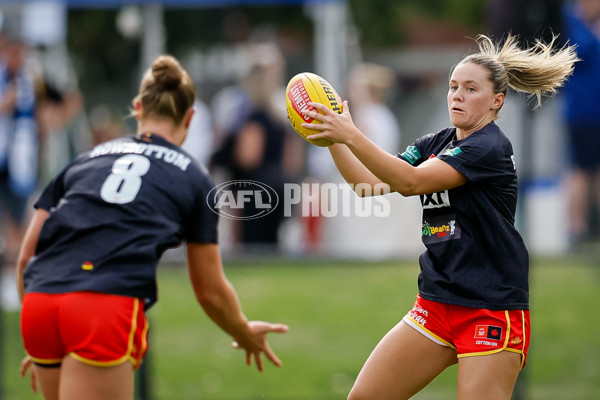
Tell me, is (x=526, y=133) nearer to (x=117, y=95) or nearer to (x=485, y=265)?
(x=485, y=265)

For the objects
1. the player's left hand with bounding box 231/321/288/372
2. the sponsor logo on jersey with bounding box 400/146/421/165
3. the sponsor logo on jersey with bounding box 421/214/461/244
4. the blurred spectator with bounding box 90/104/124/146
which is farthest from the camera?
the blurred spectator with bounding box 90/104/124/146

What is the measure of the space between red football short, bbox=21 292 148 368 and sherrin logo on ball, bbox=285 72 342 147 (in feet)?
3.28

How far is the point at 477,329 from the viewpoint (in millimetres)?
3807

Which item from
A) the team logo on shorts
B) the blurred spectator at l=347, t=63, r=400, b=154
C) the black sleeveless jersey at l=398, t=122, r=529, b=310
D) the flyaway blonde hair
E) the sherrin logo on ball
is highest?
the blurred spectator at l=347, t=63, r=400, b=154

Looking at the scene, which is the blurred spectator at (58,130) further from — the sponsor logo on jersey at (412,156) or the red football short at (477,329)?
the red football short at (477,329)

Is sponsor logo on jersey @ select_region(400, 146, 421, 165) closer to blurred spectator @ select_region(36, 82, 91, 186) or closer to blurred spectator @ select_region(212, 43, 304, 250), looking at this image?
blurred spectator @ select_region(212, 43, 304, 250)

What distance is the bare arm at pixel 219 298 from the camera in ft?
13.6

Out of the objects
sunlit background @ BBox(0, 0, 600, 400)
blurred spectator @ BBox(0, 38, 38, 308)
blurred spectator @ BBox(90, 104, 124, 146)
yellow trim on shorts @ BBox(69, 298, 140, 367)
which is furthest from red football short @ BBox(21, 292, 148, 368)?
blurred spectator @ BBox(90, 104, 124, 146)

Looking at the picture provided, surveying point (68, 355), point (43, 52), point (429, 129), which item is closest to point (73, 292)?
point (68, 355)

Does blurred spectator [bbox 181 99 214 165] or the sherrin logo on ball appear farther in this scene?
blurred spectator [bbox 181 99 214 165]

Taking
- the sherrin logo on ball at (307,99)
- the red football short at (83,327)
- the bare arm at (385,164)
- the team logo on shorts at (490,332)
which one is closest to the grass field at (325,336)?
the team logo on shorts at (490,332)

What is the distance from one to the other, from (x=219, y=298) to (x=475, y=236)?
1.24m

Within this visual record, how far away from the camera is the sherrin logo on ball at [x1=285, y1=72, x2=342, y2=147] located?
3652 mm

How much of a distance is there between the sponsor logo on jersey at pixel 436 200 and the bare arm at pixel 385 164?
A: 141 mm
